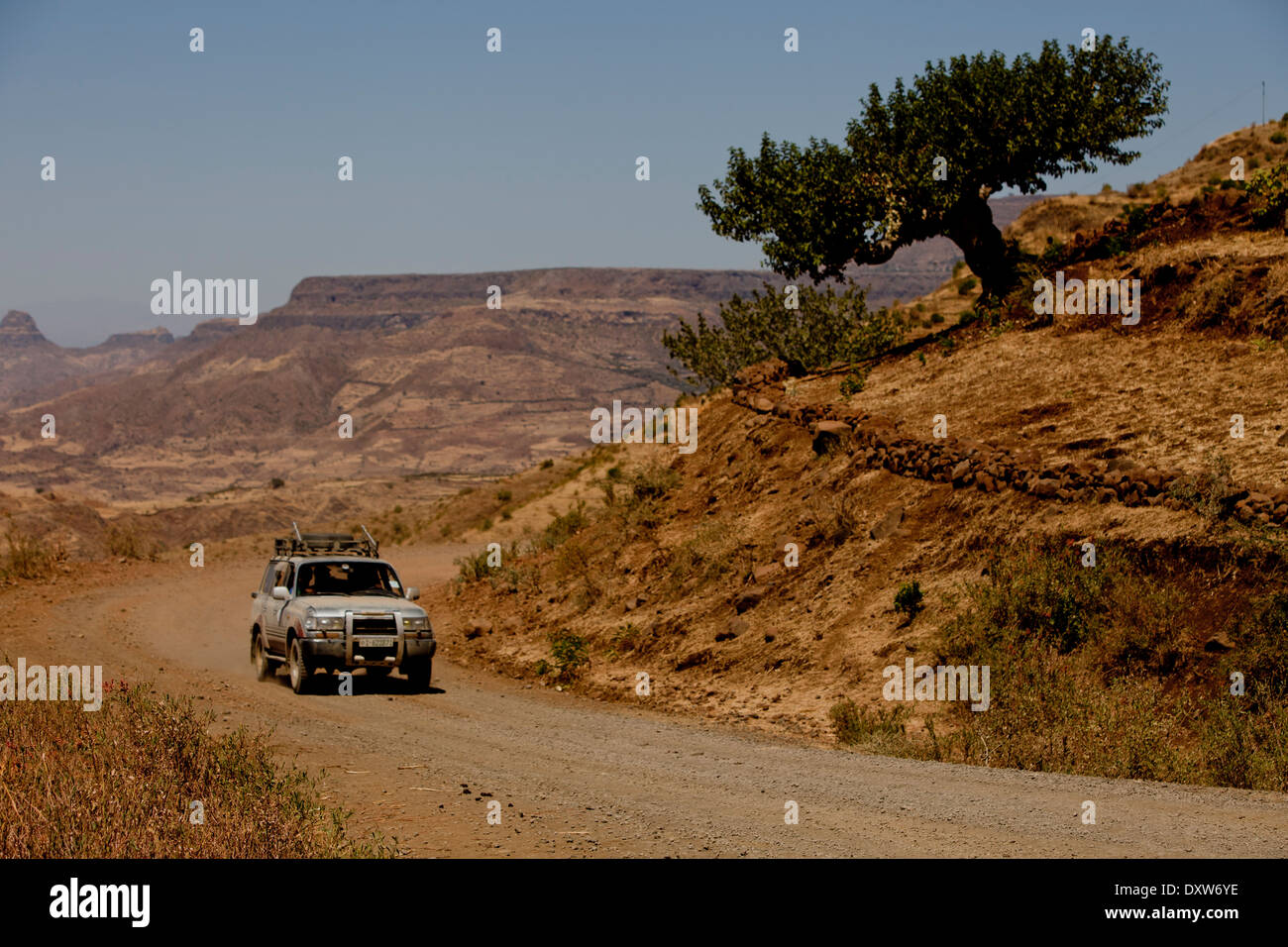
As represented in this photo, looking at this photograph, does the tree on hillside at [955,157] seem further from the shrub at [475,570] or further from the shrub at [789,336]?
the shrub at [475,570]

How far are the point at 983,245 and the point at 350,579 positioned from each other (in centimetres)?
1780

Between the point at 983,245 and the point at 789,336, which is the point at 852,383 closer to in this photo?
the point at 983,245

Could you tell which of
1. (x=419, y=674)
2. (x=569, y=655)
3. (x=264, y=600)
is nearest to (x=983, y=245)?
(x=569, y=655)

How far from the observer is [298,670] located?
52.0 feet

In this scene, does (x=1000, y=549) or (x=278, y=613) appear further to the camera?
(x=278, y=613)

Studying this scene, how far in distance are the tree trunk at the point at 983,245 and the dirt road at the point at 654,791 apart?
16.0 meters

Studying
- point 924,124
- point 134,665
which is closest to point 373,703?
point 134,665

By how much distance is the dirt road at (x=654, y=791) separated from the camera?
312 inches

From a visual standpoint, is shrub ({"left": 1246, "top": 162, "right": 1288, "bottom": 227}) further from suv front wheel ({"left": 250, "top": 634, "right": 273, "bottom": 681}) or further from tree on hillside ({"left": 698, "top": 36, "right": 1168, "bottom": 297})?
suv front wheel ({"left": 250, "top": 634, "right": 273, "bottom": 681})

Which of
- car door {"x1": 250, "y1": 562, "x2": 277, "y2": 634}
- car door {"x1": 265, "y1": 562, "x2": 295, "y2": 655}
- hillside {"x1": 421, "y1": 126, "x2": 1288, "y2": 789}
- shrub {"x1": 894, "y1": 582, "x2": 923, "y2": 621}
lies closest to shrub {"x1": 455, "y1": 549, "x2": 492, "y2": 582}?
hillside {"x1": 421, "y1": 126, "x2": 1288, "y2": 789}

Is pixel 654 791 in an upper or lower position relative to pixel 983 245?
lower

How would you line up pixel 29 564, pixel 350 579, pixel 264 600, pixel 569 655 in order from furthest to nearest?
pixel 29 564 < pixel 569 655 < pixel 264 600 < pixel 350 579

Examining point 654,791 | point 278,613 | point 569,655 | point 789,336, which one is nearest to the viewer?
point 654,791
